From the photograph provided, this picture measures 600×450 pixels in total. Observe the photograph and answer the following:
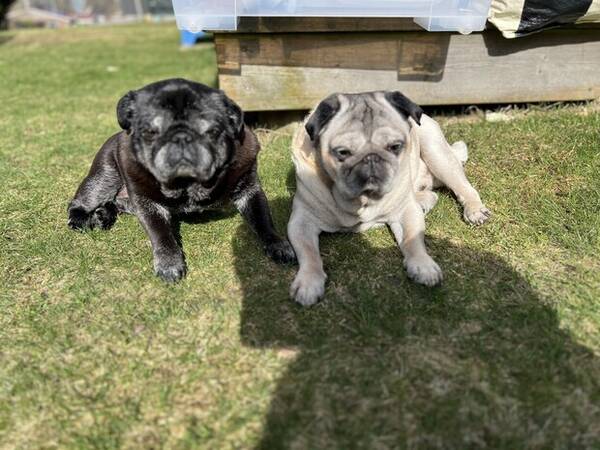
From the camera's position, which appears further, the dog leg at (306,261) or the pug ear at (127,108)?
the pug ear at (127,108)

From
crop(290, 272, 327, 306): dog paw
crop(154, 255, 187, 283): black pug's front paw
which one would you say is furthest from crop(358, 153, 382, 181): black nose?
crop(154, 255, 187, 283): black pug's front paw

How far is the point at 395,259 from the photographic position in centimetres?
300

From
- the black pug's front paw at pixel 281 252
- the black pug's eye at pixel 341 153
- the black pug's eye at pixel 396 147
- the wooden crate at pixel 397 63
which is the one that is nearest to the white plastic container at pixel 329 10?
the wooden crate at pixel 397 63

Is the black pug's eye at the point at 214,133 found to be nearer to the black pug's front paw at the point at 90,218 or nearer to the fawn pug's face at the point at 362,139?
the fawn pug's face at the point at 362,139

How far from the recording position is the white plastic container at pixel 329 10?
3.93m

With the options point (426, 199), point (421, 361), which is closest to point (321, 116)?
point (426, 199)

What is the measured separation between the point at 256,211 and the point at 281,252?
382 millimetres

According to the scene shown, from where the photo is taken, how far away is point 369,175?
278 cm

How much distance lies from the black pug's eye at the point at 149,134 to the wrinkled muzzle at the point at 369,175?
1.11m

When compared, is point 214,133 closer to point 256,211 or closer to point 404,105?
point 256,211

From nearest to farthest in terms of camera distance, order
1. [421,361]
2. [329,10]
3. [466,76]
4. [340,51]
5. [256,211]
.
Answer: [421,361] < [256,211] < [329,10] < [340,51] < [466,76]

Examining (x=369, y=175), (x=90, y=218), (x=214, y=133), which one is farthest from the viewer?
(x=90, y=218)

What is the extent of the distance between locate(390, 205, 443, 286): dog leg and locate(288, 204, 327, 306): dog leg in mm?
490

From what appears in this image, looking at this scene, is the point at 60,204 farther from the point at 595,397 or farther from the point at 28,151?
the point at 595,397
